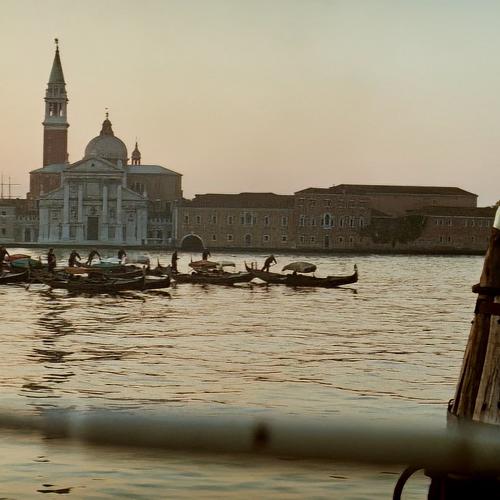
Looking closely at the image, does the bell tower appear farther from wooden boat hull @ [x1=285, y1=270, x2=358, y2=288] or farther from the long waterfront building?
wooden boat hull @ [x1=285, y1=270, x2=358, y2=288]

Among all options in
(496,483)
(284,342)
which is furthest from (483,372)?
(284,342)

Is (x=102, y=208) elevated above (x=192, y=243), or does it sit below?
above

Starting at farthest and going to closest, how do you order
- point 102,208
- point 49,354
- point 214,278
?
1. point 102,208
2. point 214,278
3. point 49,354

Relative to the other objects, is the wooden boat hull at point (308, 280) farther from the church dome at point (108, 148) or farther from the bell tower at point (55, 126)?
the bell tower at point (55, 126)

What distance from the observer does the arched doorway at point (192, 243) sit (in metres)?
58.7

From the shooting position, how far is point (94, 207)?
194 ft

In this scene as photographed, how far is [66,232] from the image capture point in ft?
193

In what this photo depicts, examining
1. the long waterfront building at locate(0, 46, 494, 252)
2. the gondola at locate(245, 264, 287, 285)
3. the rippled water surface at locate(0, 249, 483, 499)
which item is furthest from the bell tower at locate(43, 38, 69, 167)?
the rippled water surface at locate(0, 249, 483, 499)

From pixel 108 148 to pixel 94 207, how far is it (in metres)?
4.26

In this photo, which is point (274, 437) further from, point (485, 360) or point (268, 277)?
point (268, 277)

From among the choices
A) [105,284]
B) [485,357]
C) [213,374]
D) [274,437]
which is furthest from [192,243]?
[274,437]

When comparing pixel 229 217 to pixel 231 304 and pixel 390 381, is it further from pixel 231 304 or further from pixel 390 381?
pixel 390 381

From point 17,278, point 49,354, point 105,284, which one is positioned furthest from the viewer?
point 17,278

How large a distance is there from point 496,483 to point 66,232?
5767 centimetres
